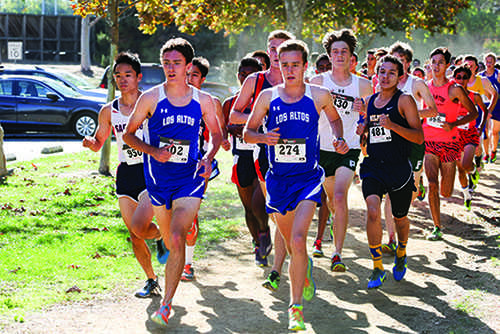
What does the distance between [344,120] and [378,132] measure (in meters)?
0.63

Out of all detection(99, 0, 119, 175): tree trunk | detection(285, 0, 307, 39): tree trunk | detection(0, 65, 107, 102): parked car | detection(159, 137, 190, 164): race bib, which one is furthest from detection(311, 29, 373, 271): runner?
detection(0, 65, 107, 102): parked car

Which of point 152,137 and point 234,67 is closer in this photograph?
point 152,137

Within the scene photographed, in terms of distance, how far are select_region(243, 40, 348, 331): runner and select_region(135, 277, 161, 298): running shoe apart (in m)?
1.22

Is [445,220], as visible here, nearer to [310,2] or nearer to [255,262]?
[255,262]

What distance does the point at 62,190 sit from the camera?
10844mm

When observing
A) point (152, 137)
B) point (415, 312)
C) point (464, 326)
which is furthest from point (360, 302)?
point (152, 137)

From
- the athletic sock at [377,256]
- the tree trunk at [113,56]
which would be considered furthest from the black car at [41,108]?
the athletic sock at [377,256]

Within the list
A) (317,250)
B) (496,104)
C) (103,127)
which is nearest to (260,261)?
(317,250)

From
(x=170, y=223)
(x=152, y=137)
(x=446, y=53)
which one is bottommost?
(x=170, y=223)

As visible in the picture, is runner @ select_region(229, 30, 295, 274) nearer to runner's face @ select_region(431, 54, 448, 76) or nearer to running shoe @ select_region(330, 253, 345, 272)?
running shoe @ select_region(330, 253, 345, 272)

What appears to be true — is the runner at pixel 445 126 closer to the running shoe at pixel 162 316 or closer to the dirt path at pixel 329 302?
the dirt path at pixel 329 302

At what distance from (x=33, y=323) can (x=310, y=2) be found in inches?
729

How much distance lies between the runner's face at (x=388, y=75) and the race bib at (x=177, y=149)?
213 cm

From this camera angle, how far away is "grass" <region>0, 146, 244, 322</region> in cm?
627
